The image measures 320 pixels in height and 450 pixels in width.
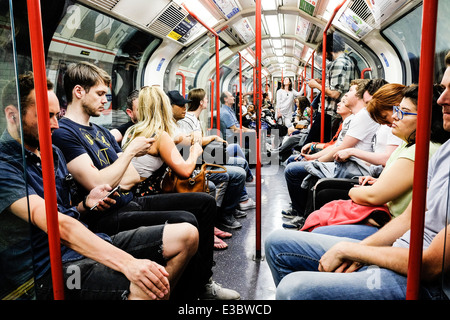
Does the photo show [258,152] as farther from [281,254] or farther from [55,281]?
[55,281]

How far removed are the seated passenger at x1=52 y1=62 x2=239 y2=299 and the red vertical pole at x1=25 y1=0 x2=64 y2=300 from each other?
0.67 m

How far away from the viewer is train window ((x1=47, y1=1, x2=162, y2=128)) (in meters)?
2.73

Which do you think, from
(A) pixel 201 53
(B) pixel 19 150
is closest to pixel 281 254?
(B) pixel 19 150

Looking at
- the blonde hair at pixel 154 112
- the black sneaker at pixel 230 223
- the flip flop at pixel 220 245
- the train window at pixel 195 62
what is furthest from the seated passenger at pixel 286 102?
the blonde hair at pixel 154 112

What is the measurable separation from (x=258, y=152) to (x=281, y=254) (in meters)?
1.04

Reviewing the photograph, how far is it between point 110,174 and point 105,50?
235 cm

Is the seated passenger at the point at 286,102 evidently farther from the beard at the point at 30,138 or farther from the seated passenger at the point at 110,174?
the beard at the point at 30,138

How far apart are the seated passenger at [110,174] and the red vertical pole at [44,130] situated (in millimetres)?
665

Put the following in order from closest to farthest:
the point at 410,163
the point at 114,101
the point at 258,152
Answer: the point at 410,163, the point at 258,152, the point at 114,101

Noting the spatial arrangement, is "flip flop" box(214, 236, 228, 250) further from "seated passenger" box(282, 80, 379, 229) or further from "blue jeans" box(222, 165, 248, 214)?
"seated passenger" box(282, 80, 379, 229)

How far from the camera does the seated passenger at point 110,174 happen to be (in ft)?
5.34

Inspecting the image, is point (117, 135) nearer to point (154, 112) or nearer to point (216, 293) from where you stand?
point (154, 112)

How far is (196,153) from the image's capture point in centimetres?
248

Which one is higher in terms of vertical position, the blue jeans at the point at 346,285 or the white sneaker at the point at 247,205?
the blue jeans at the point at 346,285
